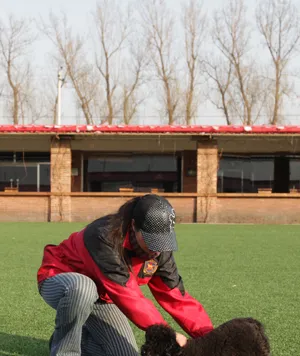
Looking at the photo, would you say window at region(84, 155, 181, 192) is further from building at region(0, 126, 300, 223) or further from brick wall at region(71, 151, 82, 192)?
brick wall at region(71, 151, 82, 192)

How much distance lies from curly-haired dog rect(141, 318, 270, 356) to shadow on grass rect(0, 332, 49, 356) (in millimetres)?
1757

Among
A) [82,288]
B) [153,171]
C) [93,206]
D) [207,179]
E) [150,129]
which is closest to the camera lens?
[82,288]

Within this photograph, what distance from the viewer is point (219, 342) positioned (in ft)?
11.3

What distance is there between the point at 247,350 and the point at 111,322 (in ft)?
4.32

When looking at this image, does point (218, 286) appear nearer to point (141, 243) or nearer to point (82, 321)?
point (82, 321)

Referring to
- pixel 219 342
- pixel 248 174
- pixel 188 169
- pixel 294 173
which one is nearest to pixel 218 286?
pixel 219 342

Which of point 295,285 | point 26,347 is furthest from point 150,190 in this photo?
point 26,347

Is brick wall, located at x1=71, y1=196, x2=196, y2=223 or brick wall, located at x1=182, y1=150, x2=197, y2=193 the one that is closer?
brick wall, located at x1=71, y1=196, x2=196, y2=223

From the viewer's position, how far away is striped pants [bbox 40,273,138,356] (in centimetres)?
387

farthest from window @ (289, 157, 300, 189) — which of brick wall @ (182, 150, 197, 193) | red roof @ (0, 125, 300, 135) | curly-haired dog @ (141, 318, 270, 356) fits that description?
curly-haired dog @ (141, 318, 270, 356)

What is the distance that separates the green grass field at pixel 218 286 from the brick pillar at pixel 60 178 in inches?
310

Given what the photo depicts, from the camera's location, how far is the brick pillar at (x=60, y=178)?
23422 millimetres

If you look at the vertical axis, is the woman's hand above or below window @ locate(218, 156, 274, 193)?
below

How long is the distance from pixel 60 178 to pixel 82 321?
64.9ft
